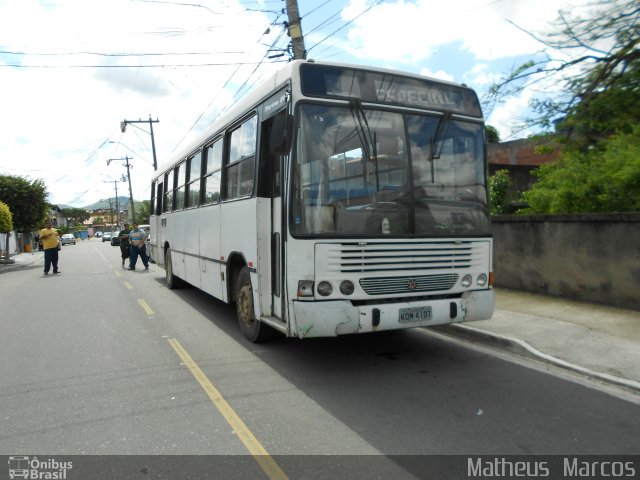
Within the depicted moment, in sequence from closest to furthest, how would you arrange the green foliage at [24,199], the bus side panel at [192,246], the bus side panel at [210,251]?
1. the bus side panel at [210,251]
2. the bus side panel at [192,246]
3. the green foliage at [24,199]

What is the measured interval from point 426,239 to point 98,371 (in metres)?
3.96

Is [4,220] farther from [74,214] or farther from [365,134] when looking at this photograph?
[74,214]

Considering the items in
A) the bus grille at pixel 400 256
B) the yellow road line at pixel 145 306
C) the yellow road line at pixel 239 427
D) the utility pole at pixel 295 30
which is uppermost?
the utility pole at pixel 295 30

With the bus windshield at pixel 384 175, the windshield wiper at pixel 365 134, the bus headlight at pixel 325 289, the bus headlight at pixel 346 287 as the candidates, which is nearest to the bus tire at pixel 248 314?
the bus headlight at pixel 325 289

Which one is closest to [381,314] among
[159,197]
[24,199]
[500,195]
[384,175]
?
[384,175]

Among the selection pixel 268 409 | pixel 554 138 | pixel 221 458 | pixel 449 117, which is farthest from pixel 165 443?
pixel 554 138

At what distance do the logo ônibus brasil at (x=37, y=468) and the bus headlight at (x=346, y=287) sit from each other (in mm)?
2647

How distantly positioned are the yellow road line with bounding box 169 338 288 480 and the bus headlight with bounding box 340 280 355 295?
1.52 m

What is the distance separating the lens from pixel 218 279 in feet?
23.8

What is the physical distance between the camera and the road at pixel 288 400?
11.6 feet

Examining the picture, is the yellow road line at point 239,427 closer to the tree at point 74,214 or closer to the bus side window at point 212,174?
the bus side window at point 212,174

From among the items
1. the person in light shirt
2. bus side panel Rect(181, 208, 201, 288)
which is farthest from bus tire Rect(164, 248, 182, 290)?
the person in light shirt

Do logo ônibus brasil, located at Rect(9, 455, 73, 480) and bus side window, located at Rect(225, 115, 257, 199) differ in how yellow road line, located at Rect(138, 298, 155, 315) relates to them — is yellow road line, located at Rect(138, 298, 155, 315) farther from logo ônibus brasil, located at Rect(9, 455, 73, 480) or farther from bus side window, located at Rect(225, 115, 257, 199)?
logo ônibus brasil, located at Rect(9, 455, 73, 480)

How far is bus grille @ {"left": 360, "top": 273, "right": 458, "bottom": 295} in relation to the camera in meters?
4.84
